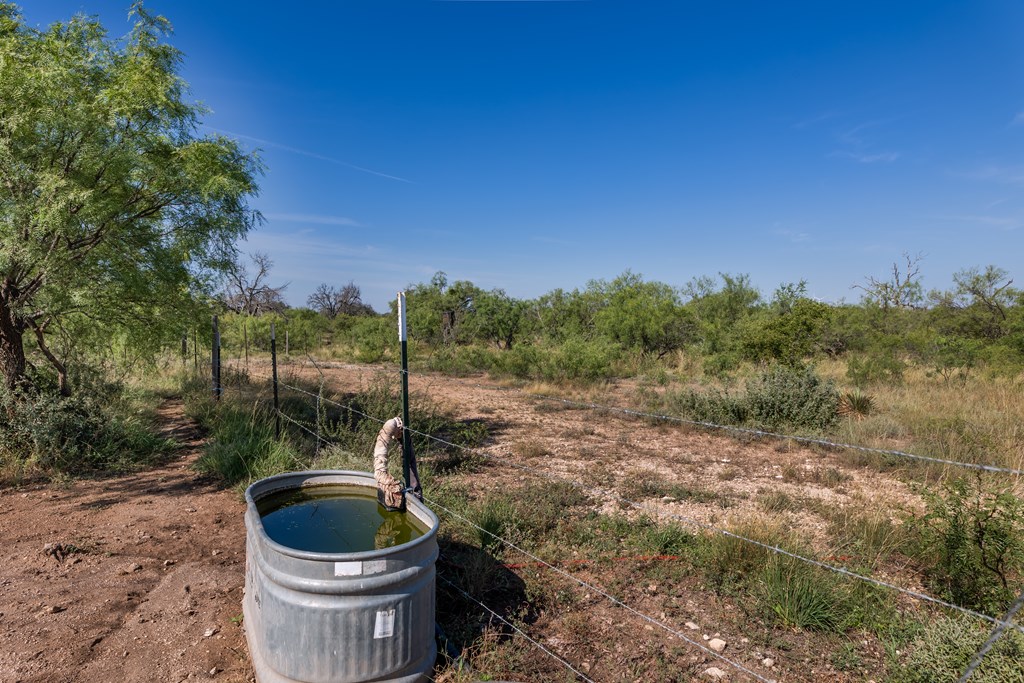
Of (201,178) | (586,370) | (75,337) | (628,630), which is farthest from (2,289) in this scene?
(586,370)

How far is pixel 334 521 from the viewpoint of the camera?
11.8ft

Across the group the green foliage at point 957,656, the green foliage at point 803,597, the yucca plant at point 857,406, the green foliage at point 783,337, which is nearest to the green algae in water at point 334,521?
the green foliage at point 803,597

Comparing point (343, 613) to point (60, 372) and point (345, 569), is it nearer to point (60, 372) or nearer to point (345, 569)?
point (345, 569)

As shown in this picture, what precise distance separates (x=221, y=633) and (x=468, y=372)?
48.2ft

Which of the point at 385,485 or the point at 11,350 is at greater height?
the point at 11,350

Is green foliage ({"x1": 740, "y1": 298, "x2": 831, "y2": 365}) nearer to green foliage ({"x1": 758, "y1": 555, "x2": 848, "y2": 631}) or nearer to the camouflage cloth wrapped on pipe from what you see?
green foliage ({"x1": 758, "y1": 555, "x2": 848, "y2": 631})

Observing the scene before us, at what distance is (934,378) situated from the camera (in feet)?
39.8

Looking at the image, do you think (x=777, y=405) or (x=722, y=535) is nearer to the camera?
(x=722, y=535)

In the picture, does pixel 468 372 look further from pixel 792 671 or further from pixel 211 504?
pixel 792 671

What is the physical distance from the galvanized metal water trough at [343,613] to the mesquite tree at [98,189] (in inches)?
205

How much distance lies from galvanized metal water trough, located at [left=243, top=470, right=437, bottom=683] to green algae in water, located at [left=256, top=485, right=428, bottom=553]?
429mm

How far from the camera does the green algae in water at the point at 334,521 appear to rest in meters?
3.26

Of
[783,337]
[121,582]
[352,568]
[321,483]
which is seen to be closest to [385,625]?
[352,568]

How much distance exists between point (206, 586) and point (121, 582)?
62 cm
